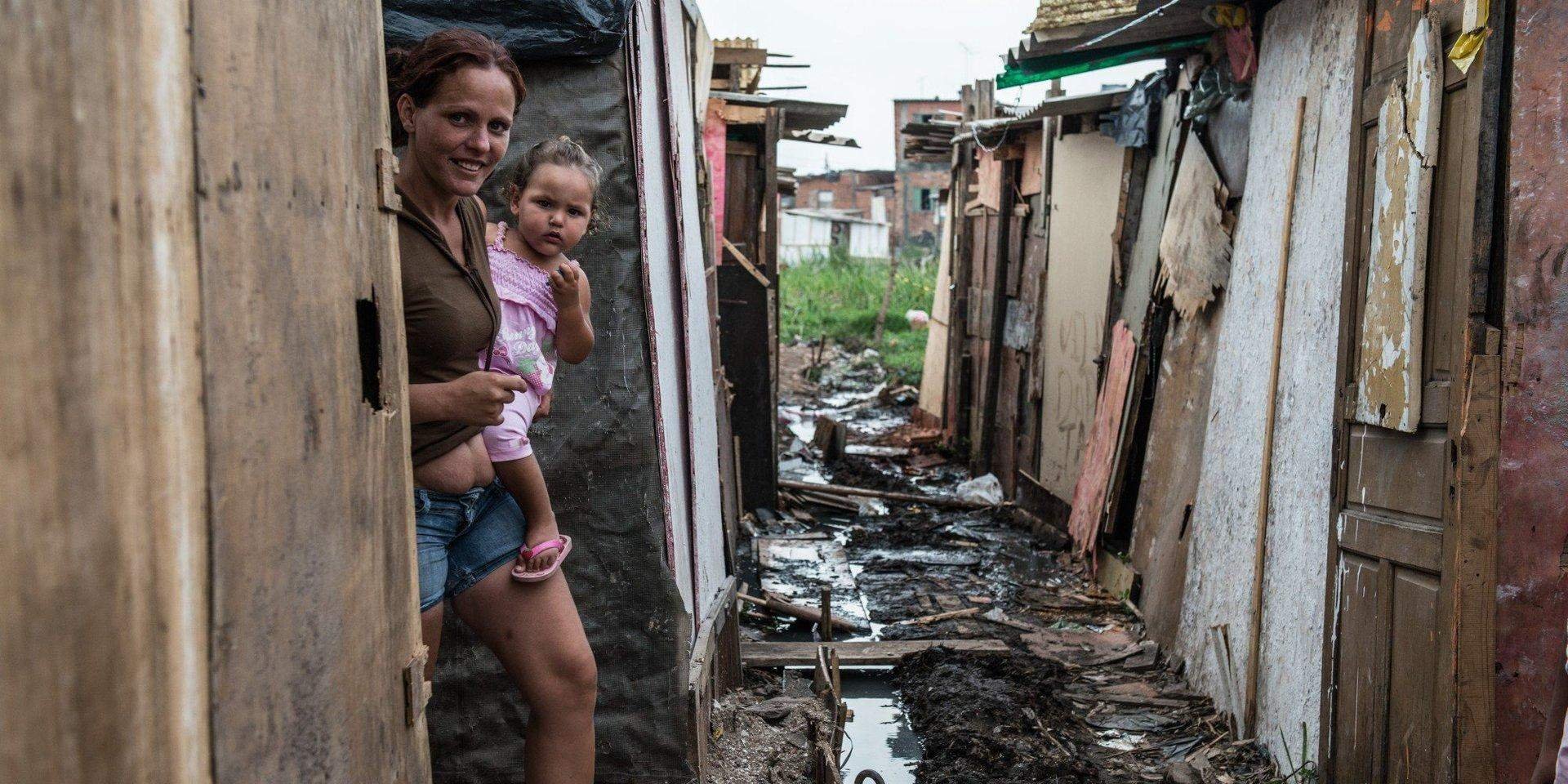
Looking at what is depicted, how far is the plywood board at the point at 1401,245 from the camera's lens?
3559 millimetres

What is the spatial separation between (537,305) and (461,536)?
55 centimetres

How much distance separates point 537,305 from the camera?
2.72 m

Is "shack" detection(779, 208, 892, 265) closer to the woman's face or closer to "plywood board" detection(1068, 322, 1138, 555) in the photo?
"plywood board" detection(1068, 322, 1138, 555)

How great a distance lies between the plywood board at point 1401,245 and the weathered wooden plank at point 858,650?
2818mm

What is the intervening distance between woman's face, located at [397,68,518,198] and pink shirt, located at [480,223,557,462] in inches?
12.2

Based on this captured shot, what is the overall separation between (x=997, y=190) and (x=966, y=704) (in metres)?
7.33

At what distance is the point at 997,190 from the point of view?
1180 centimetres

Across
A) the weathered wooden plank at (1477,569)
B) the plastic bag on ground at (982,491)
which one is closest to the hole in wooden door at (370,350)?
the weathered wooden plank at (1477,569)

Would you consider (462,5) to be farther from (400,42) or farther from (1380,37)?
(1380,37)

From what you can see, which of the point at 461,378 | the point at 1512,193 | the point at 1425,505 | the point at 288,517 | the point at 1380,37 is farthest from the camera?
the point at 1380,37

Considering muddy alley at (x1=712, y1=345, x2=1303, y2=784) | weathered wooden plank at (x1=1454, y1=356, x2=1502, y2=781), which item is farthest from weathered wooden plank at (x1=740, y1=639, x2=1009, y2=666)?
weathered wooden plank at (x1=1454, y1=356, x2=1502, y2=781)

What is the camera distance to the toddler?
2.54 meters

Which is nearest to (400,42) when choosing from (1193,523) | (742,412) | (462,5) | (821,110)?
(462,5)

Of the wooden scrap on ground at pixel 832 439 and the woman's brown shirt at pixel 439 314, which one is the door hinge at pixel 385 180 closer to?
the woman's brown shirt at pixel 439 314
